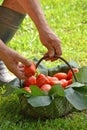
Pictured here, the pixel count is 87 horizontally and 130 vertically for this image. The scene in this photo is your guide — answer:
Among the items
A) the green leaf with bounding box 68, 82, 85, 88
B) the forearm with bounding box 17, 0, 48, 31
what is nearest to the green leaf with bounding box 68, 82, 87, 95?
the green leaf with bounding box 68, 82, 85, 88

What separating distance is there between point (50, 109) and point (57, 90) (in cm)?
13

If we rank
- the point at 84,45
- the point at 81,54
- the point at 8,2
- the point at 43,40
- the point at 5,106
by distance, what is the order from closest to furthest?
the point at 43,40
the point at 5,106
the point at 8,2
the point at 81,54
the point at 84,45

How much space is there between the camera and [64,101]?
2148 mm

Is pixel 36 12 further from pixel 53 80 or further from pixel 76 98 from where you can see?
pixel 76 98

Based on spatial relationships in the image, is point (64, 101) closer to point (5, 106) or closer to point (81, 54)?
point (5, 106)

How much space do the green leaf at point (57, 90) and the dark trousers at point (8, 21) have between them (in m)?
0.67

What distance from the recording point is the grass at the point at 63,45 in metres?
2.22

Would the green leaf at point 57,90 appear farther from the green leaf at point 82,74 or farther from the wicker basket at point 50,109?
the green leaf at point 82,74

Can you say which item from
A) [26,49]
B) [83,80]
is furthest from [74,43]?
[83,80]

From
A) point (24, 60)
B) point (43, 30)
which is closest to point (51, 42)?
point (43, 30)

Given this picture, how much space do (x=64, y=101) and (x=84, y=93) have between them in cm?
11

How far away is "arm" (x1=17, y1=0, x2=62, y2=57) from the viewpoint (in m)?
2.20

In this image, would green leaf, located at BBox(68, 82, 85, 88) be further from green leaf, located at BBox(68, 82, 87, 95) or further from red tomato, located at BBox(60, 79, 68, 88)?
red tomato, located at BBox(60, 79, 68, 88)

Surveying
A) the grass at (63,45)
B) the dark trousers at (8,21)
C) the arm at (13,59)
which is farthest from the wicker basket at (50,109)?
the dark trousers at (8,21)
